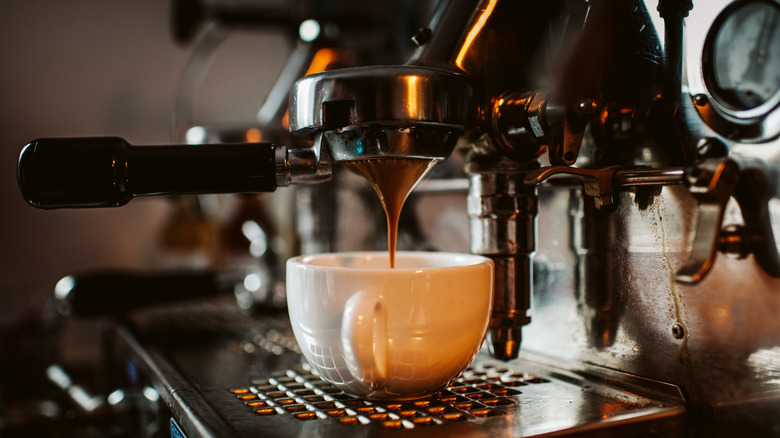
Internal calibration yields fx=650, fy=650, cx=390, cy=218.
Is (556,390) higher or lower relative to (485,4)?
lower

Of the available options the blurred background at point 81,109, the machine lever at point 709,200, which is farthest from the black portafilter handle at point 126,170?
the blurred background at point 81,109

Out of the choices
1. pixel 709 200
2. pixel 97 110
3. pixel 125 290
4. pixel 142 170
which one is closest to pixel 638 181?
pixel 709 200

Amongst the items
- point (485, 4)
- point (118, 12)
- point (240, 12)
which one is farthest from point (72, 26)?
point (485, 4)

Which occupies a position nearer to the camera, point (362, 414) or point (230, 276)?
point (362, 414)

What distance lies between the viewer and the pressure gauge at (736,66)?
330 mm

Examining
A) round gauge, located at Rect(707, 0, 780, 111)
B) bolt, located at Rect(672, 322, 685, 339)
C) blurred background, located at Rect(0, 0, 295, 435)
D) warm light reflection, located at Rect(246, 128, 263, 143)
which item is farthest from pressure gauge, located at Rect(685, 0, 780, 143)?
blurred background, located at Rect(0, 0, 295, 435)

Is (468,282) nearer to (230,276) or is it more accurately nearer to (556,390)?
(556,390)

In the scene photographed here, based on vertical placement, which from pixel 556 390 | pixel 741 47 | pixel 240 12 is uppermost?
pixel 240 12

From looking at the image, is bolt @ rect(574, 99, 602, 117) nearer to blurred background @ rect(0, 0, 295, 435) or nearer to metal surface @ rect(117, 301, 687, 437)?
metal surface @ rect(117, 301, 687, 437)

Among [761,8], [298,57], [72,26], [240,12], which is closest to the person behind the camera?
[761,8]

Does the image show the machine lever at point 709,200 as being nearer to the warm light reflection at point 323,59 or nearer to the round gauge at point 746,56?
the round gauge at point 746,56

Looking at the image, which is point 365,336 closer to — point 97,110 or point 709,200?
point 709,200

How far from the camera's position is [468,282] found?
13.4 inches

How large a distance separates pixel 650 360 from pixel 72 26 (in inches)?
42.7
